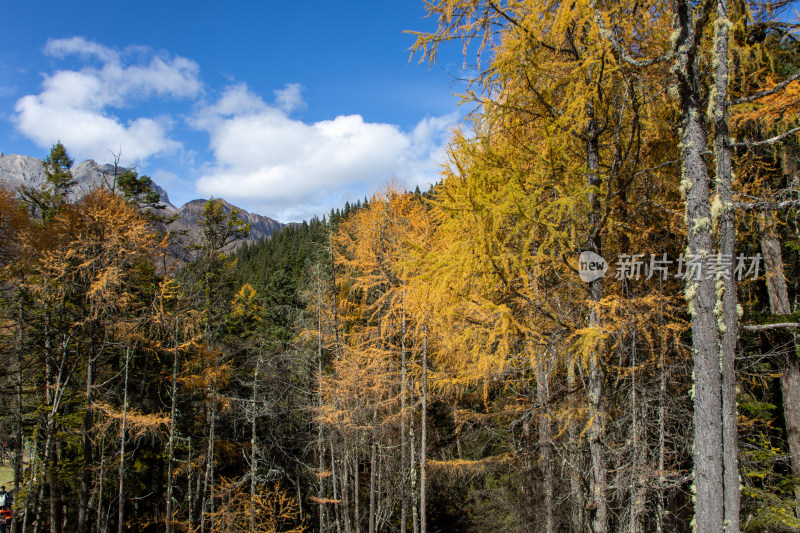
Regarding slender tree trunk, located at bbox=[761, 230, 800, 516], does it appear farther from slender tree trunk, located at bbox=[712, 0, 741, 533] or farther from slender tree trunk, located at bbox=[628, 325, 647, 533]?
slender tree trunk, located at bbox=[712, 0, 741, 533]

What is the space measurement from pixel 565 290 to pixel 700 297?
2486 mm

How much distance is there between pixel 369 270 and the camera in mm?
12781

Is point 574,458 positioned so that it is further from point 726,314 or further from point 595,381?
point 726,314

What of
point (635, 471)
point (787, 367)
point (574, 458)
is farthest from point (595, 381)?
point (787, 367)

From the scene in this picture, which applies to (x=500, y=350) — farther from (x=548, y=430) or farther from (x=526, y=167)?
(x=548, y=430)

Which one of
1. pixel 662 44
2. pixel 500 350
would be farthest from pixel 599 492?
pixel 662 44

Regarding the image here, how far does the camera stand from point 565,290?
223 inches

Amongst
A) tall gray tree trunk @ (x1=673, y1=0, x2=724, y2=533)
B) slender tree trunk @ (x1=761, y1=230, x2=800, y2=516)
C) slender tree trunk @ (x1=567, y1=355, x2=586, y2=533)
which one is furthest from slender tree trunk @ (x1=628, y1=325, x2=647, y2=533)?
slender tree trunk @ (x1=761, y1=230, x2=800, y2=516)

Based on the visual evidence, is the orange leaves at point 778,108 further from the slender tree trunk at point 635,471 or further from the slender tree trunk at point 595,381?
the slender tree trunk at point 635,471

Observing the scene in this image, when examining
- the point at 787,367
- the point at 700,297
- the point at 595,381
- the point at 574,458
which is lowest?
the point at 574,458

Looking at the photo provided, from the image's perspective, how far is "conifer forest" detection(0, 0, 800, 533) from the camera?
335cm

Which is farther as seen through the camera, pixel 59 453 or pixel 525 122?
pixel 59 453

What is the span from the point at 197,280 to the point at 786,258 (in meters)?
18.3

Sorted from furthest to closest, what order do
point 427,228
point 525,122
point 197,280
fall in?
point 197,280 → point 427,228 → point 525,122
